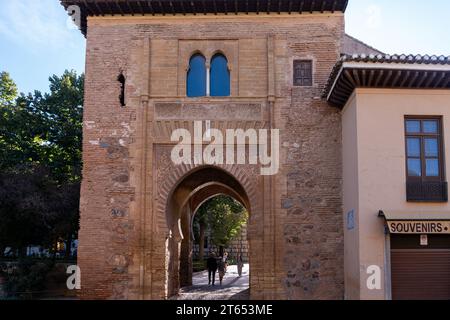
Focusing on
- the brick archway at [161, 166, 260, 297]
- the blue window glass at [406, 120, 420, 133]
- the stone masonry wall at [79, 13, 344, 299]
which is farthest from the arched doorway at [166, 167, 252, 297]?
the blue window glass at [406, 120, 420, 133]

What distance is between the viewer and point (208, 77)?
49.1 ft

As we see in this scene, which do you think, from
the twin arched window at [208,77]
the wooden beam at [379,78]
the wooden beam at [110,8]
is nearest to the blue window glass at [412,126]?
the wooden beam at [379,78]

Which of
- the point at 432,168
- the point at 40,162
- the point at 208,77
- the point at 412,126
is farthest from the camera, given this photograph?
the point at 40,162

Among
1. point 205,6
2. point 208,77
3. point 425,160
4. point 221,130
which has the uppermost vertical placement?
point 205,6

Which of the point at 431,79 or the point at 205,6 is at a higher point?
the point at 205,6

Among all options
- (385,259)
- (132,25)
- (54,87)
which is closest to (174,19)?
(132,25)

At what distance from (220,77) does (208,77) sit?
0.32m

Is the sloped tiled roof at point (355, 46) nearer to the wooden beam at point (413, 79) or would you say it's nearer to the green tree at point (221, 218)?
the wooden beam at point (413, 79)

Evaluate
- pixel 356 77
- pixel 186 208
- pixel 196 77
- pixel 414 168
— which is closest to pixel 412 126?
pixel 414 168

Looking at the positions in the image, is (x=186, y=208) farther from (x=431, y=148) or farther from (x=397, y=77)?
(x=397, y=77)

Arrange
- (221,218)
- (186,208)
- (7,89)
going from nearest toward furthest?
1. (186,208)
2. (7,89)
3. (221,218)

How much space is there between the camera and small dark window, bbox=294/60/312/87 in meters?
14.9

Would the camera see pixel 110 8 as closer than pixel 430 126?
No
